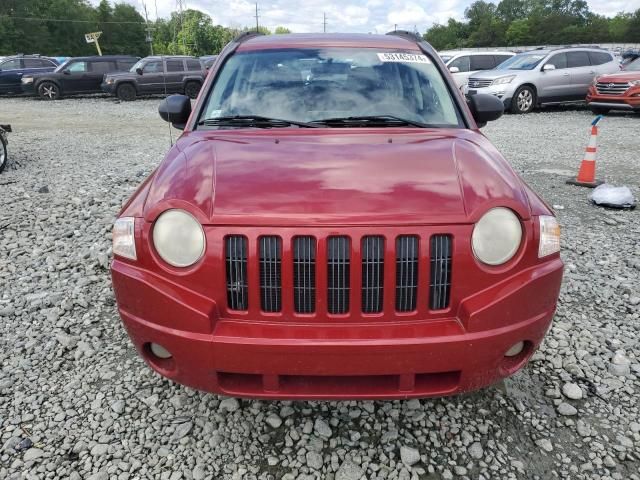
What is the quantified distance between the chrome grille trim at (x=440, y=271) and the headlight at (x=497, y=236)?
0.37 ft

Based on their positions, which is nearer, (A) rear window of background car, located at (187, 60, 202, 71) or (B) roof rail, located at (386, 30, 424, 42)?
(B) roof rail, located at (386, 30, 424, 42)

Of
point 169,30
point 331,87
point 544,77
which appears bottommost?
point 331,87

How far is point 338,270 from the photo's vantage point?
1974mm

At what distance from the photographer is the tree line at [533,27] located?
3250 inches

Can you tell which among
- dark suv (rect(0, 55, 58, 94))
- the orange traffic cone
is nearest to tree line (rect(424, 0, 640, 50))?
dark suv (rect(0, 55, 58, 94))

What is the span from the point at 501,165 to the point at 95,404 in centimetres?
235

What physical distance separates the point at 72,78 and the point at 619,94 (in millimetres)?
19805

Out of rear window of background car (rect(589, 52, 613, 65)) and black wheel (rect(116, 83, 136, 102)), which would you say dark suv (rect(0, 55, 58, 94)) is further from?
rear window of background car (rect(589, 52, 613, 65))

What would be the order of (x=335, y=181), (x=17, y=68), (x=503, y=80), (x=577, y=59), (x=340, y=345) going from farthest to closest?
(x=17, y=68) → (x=577, y=59) → (x=503, y=80) → (x=335, y=181) → (x=340, y=345)

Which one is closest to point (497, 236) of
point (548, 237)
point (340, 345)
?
point (548, 237)

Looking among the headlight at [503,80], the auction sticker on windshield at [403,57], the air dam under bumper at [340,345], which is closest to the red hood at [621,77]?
the headlight at [503,80]

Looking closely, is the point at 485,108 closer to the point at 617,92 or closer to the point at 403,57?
the point at 403,57

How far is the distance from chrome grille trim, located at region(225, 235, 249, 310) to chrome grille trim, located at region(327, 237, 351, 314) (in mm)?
325

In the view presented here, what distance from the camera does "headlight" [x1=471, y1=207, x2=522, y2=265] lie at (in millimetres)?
2025
